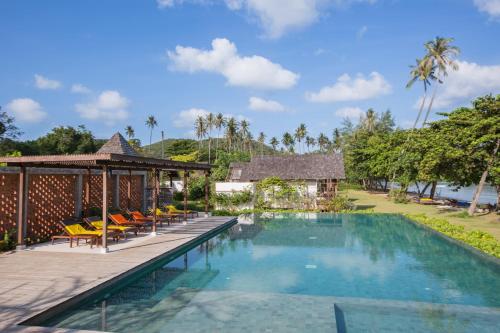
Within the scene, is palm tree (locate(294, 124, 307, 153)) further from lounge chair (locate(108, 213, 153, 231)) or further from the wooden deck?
the wooden deck

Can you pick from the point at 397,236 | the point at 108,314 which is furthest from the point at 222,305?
the point at 397,236

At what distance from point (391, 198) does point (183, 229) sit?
23.8m

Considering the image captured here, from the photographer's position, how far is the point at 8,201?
1005cm

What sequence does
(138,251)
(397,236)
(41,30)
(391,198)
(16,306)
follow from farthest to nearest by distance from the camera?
1. (391,198)
2. (41,30)
3. (397,236)
4. (138,251)
5. (16,306)

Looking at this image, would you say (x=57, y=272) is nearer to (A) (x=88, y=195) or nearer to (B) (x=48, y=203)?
(B) (x=48, y=203)

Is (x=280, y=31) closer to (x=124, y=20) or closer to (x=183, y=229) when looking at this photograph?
(x=124, y=20)

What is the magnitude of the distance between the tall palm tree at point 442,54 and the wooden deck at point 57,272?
3013 cm

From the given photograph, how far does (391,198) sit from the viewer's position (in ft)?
105

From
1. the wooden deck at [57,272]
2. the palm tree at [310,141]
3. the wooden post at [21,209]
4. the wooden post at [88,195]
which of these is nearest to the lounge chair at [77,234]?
the wooden deck at [57,272]

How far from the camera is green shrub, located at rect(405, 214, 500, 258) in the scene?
1102 centimetres

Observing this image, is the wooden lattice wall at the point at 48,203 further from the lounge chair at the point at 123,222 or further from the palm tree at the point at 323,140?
the palm tree at the point at 323,140

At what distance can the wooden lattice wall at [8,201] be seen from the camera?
984cm

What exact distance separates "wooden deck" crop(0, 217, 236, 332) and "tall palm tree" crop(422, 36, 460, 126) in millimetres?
30126

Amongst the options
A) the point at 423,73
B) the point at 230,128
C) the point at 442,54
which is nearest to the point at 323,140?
the point at 230,128
